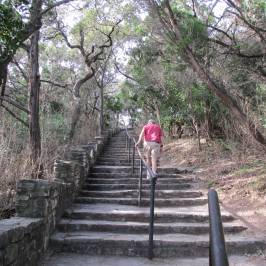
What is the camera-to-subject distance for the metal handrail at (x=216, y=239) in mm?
1520

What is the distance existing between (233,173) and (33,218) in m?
5.62

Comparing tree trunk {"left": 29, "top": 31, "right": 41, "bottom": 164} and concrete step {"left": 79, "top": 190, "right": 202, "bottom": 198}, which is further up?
tree trunk {"left": 29, "top": 31, "right": 41, "bottom": 164}

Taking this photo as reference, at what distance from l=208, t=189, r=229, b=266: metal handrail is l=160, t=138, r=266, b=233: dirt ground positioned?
5024 mm

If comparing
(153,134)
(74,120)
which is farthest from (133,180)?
(74,120)

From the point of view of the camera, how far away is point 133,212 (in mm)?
7375

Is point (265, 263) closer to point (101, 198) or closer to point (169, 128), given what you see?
point (101, 198)

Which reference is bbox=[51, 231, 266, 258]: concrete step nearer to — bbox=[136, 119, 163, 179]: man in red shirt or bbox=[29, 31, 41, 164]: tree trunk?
bbox=[29, 31, 41, 164]: tree trunk

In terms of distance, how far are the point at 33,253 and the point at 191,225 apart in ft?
9.34

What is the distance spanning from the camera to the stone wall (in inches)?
166

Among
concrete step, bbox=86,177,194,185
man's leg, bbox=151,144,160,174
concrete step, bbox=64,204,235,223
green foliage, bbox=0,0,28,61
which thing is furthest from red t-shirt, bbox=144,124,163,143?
green foliage, bbox=0,0,28,61

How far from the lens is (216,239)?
5.47ft

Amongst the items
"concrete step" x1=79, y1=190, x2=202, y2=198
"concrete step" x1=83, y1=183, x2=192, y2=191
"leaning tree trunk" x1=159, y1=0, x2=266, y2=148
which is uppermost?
"leaning tree trunk" x1=159, y1=0, x2=266, y2=148

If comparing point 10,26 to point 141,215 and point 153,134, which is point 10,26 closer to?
point 141,215

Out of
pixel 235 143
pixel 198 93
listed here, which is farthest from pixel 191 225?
pixel 198 93
